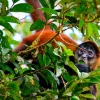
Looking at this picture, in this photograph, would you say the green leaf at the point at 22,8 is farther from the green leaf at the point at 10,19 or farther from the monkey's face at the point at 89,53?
the monkey's face at the point at 89,53

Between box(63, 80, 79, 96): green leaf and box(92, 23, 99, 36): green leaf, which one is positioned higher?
box(92, 23, 99, 36): green leaf

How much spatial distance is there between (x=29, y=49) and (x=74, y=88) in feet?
1.50

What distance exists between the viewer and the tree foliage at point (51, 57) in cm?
219

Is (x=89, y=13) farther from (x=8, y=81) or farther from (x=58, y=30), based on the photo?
(x=8, y=81)

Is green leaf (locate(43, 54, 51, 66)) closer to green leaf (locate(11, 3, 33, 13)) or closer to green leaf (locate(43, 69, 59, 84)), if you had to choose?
green leaf (locate(43, 69, 59, 84))

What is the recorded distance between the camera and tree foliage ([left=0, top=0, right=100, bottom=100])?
86.2 inches

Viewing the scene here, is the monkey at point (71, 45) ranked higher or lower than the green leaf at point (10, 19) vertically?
lower

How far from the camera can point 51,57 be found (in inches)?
93.4

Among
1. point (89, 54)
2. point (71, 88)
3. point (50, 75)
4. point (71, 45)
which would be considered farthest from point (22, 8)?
point (89, 54)

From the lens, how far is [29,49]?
96.0 inches

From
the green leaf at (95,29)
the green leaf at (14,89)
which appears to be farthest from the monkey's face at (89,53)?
the green leaf at (14,89)

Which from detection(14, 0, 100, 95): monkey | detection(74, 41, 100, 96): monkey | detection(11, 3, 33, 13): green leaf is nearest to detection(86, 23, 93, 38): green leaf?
detection(11, 3, 33, 13): green leaf

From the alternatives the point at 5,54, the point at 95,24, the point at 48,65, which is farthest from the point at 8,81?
the point at 95,24

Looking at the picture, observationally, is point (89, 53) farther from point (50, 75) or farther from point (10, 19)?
point (10, 19)
